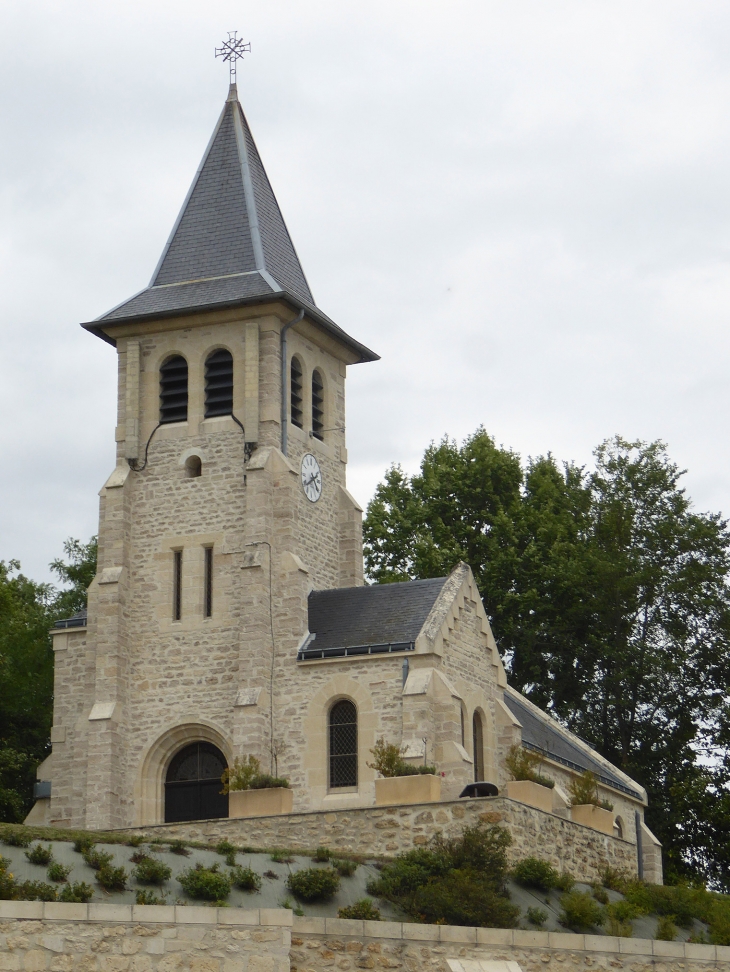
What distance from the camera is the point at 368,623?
1437 inches

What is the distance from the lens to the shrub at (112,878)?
875 inches

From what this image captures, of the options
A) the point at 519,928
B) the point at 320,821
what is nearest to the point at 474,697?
the point at 320,821

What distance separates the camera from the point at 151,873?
22859mm

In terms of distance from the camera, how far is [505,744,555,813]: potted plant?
102 feet

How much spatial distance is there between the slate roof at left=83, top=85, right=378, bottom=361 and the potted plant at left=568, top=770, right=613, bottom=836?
12.9 meters

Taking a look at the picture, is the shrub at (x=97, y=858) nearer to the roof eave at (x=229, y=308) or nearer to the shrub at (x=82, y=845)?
the shrub at (x=82, y=845)

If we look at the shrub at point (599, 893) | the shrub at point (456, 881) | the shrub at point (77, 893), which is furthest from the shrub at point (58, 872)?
the shrub at point (599, 893)

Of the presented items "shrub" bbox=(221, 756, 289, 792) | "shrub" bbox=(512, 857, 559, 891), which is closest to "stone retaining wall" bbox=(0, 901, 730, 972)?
"shrub" bbox=(512, 857, 559, 891)

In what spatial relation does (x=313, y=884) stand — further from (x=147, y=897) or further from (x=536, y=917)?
(x=536, y=917)

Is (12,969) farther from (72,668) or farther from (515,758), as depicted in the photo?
(72,668)

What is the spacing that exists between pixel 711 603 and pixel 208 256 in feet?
60.8

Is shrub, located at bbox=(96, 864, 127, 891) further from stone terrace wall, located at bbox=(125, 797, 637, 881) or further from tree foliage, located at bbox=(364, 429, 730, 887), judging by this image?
tree foliage, located at bbox=(364, 429, 730, 887)

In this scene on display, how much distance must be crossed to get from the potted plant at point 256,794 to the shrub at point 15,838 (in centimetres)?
915

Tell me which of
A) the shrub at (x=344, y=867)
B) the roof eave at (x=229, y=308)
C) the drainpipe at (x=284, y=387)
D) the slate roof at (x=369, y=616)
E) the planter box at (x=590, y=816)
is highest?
the roof eave at (x=229, y=308)
